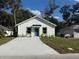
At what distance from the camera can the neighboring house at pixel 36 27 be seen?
4762cm

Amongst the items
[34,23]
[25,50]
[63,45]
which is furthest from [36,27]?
[25,50]

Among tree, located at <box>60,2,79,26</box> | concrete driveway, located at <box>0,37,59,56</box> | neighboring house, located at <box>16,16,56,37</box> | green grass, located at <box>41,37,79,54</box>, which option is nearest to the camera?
concrete driveway, located at <box>0,37,59,56</box>

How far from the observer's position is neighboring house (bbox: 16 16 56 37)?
4762 centimetres

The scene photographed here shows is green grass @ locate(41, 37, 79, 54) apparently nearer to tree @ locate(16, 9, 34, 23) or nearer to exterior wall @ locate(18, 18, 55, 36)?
exterior wall @ locate(18, 18, 55, 36)

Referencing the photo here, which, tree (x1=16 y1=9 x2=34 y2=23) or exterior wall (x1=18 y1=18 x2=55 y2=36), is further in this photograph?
tree (x1=16 y1=9 x2=34 y2=23)

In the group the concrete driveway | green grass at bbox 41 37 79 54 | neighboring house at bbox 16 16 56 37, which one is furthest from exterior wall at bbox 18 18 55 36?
the concrete driveway

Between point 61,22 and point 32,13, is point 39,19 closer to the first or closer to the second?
point 61,22

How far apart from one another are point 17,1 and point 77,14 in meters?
25.3

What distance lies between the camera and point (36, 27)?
47375 millimetres

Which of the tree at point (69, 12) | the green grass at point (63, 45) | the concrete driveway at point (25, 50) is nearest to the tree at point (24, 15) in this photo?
the tree at point (69, 12)

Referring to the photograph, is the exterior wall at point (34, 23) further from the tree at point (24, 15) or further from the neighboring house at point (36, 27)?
the tree at point (24, 15)

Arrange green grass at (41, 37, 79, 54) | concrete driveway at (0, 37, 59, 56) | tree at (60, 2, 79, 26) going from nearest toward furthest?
1. concrete driveway at (0, 37, 59, 56)
2. green grass at (41, 37, 79, 54)
3. tree at (60, 2, 79, 26)

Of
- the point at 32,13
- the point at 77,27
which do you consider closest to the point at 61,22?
the point at 32,13

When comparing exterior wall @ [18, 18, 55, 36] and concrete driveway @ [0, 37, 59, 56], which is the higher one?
exterior wall @ [18, 18, 55, 36]
